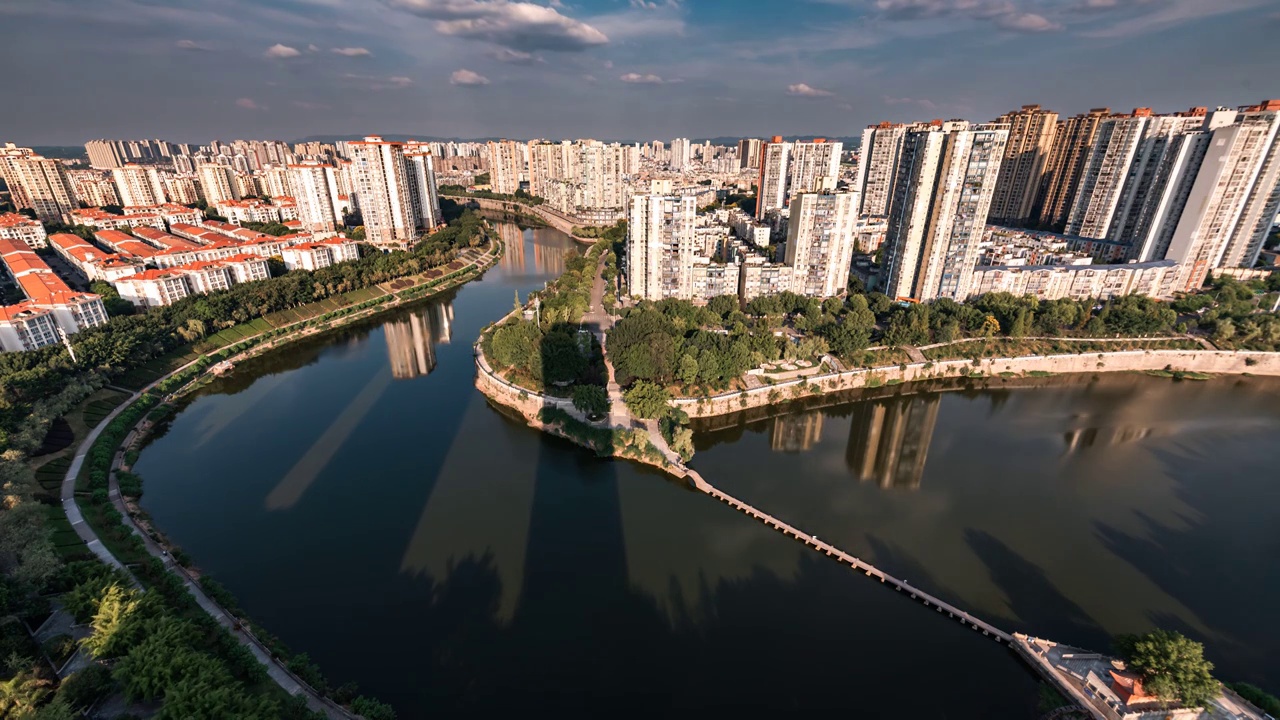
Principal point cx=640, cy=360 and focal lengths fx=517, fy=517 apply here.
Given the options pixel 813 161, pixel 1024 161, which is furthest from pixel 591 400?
pixel 1024 161

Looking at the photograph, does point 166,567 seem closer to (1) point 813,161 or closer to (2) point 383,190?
(2) point 383,190

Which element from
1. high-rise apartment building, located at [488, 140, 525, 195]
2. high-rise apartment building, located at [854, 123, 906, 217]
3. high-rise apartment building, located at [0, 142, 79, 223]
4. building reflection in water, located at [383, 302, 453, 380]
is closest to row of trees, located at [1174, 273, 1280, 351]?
high-rise apartment building, located at [854, 123, 906, 217]

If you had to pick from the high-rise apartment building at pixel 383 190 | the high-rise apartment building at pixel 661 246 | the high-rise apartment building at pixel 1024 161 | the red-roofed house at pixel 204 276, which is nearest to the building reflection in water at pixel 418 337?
the red-roofed house at pixel 204 276

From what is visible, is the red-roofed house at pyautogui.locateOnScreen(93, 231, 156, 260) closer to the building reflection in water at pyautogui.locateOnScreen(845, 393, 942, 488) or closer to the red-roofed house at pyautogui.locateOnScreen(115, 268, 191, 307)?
the red-roofed house at pyautogui.locateOnScreen(115, 268, 191, 307)

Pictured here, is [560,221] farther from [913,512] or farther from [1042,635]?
[1042,635]

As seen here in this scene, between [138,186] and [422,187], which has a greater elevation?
[422,187]

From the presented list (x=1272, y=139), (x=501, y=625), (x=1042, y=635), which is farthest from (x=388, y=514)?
(x=1272, y=139)

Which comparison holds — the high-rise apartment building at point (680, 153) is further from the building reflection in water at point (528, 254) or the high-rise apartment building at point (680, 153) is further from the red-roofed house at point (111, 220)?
the red-roofed house at point (111, 220)
